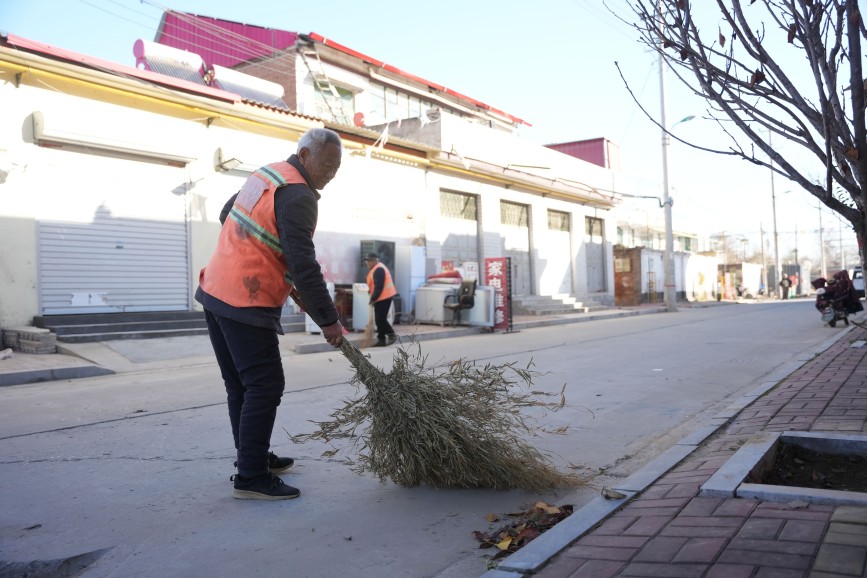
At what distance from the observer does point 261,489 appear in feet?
11.2

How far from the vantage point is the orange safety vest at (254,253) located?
3.38 meters

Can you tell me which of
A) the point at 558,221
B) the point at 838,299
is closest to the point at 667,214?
the point at 558,221

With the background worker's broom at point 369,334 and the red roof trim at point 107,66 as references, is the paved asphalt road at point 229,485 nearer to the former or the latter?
the background worker's broom at point 369,334

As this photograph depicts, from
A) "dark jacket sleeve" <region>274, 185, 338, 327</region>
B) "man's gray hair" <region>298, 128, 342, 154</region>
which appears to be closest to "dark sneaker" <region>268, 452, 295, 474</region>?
"dark jacket sleeve" <region>274, 185, 338, 327</region>

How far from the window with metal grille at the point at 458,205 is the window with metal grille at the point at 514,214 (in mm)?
1908

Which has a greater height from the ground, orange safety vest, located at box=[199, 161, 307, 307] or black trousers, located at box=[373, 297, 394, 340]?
orange safety vest, located at box=[199, 161, 307, 307]

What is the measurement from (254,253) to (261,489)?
46.9 inches

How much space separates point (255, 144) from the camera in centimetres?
1608

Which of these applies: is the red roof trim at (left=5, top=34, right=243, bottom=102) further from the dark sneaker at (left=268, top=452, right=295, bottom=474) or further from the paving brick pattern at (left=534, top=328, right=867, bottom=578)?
the paving brick pattern at (left=534, top=328, right=867, bottom=578)

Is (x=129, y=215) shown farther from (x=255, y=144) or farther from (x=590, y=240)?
(x=590, y=240)

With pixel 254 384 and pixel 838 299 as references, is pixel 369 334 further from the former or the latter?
pixel 838 299

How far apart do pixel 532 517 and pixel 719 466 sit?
1158 mm

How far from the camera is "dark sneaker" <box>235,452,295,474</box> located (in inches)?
154

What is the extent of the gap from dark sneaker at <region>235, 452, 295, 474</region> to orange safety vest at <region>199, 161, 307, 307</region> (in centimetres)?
100
